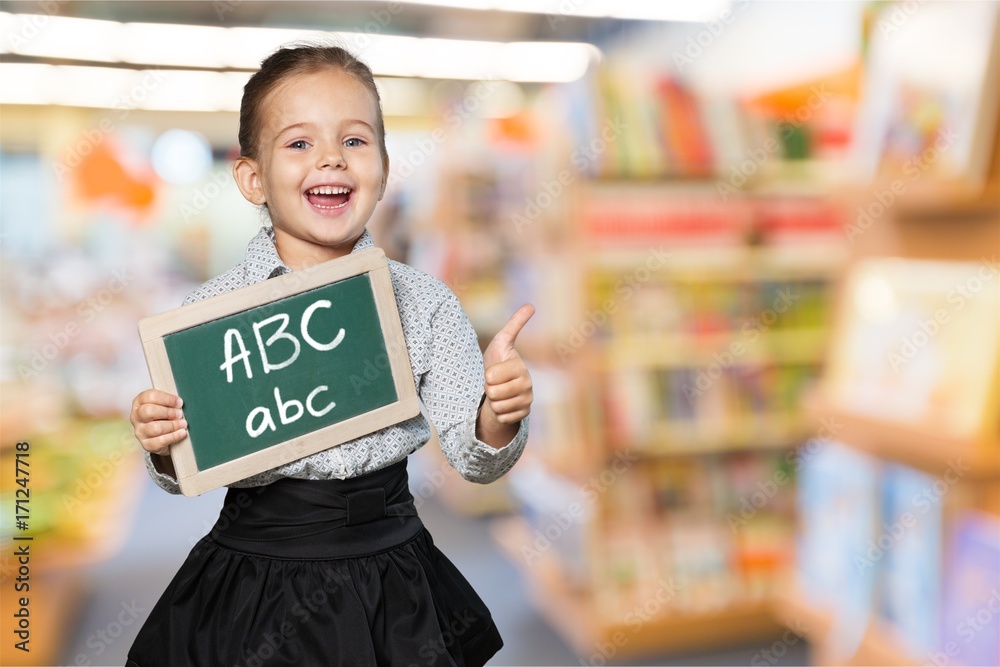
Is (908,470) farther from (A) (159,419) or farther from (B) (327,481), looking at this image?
(A) (159,419)

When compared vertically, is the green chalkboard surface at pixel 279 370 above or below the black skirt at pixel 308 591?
above

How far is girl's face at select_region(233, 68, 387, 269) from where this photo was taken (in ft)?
3.41

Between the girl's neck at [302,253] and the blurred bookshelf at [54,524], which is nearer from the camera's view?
the girl's neck at [302,253]

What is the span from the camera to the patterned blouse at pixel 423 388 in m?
1.05

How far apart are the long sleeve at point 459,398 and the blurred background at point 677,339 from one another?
2.48 ft

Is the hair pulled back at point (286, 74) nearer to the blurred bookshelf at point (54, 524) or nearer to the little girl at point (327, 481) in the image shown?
the little girl at point (327, 481)

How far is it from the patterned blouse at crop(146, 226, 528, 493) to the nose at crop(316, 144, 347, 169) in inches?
4.9

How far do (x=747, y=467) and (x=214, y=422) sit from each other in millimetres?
2588

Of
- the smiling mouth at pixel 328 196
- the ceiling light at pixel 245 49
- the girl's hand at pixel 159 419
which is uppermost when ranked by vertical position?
the ceiling light at pixel 245 49

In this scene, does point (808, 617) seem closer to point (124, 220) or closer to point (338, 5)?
point (338, 5)

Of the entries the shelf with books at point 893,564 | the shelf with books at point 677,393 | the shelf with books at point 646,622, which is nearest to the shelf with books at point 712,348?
the shelf with books at point 677,393

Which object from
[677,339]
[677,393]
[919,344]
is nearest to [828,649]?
[919,344]

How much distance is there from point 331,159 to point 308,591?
0.51m

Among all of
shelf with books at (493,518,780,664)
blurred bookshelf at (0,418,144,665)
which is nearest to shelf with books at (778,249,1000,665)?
shelf with books at (493,518,780,664)
